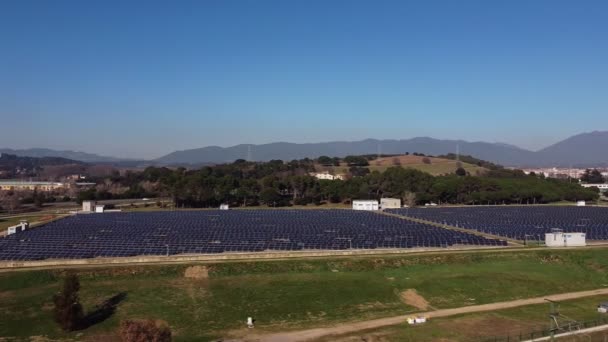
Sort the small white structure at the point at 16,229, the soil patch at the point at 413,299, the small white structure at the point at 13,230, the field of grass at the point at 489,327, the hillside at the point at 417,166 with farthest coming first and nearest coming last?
1. the hillside at the point at 417,166
2. the small white structure at the point at 16,229
3. the small white structure at the point at 13,230
4. the soil patch at the point at 413,299
5. the field of grass at the point at 489,327

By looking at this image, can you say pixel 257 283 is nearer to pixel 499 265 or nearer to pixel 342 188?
pixel 499 265

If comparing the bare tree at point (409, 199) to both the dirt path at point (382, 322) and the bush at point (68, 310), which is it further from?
the bush at point (68, 310)

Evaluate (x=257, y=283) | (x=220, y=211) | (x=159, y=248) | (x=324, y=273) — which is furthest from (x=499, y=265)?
(x=220, y=211)

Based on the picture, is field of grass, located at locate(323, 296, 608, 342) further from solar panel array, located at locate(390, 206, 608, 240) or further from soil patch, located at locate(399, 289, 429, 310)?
solar panel array, located at locate(390, 206, 608, 240)

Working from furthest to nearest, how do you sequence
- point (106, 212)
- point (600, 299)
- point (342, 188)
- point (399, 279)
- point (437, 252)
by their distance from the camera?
point (342, 188) → point (106, 212) → point (437, 252) → point (399, 279) → point (600, 299)

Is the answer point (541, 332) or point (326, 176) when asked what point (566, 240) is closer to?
point (541, 332)

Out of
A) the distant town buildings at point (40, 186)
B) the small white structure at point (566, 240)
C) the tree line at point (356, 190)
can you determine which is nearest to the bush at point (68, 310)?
the small white structure at point (566, 240)

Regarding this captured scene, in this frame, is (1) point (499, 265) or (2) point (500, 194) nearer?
(1) point (499, 265)
